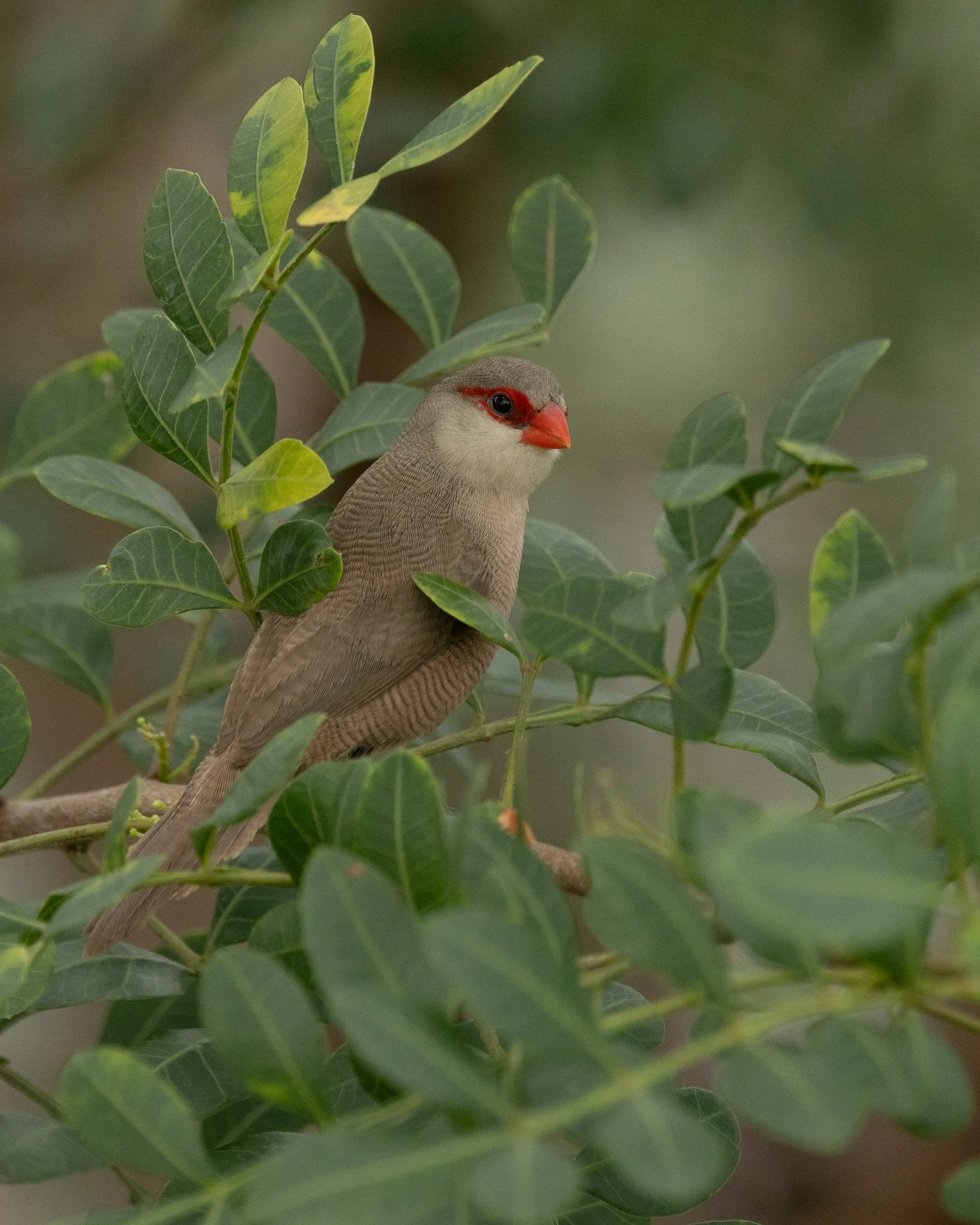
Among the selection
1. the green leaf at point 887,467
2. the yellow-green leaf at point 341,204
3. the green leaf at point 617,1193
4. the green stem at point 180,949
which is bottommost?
the green leaf at point 617,1193

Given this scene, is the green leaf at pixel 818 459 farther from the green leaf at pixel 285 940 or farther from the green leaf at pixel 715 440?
the green leaf at pixel 285 940

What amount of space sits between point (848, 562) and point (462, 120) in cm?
50

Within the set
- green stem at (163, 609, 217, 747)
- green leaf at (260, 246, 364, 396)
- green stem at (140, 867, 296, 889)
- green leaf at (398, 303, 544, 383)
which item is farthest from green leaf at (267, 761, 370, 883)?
green leaf at (260, 246, 364, 396)

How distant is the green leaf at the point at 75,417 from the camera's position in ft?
6.80

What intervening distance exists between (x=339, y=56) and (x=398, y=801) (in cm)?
71

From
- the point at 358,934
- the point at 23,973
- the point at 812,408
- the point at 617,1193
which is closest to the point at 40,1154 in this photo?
the point at 23,973

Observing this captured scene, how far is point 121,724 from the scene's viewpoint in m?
2.01

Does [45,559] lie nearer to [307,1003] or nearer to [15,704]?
[15,704]

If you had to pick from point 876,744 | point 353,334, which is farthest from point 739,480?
point 353,334

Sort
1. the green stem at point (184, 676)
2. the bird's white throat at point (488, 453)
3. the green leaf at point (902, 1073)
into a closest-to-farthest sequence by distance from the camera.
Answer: the green leaf at point (902, 1073)
the green stem at point (184, 676)
the bird's white throat at point (488, 453)

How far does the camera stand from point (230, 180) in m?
1.34

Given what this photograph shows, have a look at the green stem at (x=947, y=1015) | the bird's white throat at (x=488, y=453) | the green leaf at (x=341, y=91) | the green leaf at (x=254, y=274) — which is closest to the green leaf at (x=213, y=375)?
the green leaf at (x=254, y=274)

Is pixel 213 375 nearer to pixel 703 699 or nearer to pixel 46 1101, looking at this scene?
pixel 703 699

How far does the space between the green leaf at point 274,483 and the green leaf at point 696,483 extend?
40 cm
